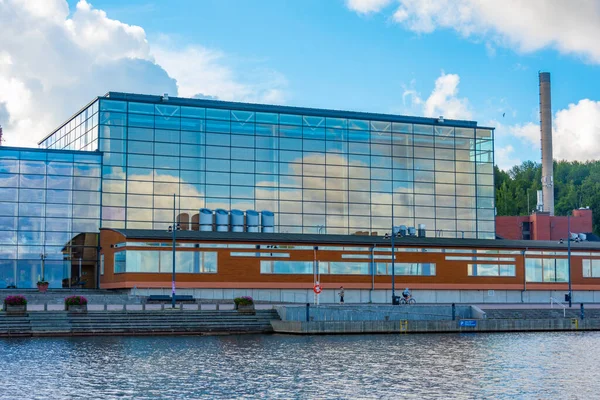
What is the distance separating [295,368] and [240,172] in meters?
56.5

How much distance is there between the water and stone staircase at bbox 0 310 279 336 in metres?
3.07

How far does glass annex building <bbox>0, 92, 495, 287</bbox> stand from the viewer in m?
88.1

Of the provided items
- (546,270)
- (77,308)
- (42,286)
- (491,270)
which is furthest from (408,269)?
(77,308)

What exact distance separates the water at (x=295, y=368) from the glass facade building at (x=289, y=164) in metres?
36.3

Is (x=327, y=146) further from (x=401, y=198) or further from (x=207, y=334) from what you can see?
(x=207, y=334)

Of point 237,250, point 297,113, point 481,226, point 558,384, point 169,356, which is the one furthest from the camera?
point 481,226

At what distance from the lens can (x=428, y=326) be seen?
68.9 meters

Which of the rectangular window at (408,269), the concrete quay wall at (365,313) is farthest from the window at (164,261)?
the rectangular window at (408,269)

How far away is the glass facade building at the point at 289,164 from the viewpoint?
93438 mm

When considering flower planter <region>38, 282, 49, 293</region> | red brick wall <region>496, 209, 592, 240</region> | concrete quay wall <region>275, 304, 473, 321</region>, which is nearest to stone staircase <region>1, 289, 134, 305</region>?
flower planter <region>38, 282, 49, 293</region>

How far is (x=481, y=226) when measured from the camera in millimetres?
107562

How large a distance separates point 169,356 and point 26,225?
44021mm

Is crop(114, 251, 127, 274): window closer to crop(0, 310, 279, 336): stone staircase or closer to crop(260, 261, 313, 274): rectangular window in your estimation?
crop(260, 261, 313, 274): rectangular window

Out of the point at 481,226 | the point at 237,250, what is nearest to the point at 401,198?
the point at 481,226
